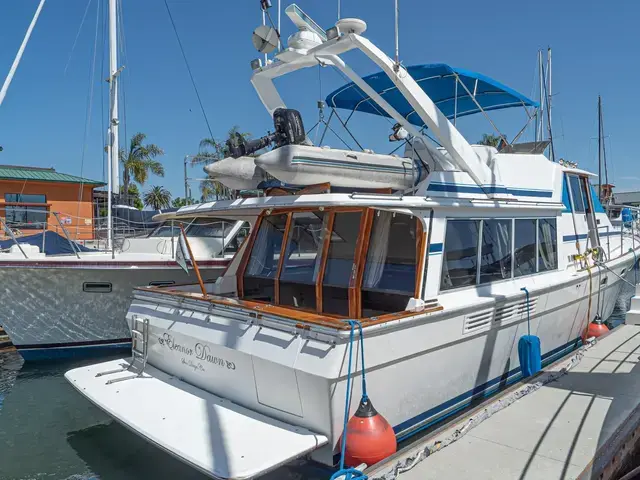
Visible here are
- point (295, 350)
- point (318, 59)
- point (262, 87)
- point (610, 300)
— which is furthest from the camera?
point (610, 300)

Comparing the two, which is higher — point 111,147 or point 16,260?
point 111,147

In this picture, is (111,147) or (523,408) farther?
(111,147)

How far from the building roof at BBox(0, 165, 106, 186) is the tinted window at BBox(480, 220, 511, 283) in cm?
2085

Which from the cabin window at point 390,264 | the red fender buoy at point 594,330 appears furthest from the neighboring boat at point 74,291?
the red fender buoy at point 594,330

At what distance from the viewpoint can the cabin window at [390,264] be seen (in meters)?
5.09

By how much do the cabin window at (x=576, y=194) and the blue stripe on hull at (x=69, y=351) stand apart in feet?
26.9

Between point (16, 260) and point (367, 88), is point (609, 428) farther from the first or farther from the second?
point (16, 260)

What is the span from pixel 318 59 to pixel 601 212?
6.08 metres

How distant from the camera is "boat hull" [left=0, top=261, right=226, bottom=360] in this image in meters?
9.06

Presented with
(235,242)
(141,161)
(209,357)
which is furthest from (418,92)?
(141,161)

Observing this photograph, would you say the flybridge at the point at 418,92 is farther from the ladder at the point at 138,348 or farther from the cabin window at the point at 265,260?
the ladder at the point at 138,348

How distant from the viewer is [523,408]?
15.6ft

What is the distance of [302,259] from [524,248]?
9.44 ft

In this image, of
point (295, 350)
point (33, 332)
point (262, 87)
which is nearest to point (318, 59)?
point (262, 87)
